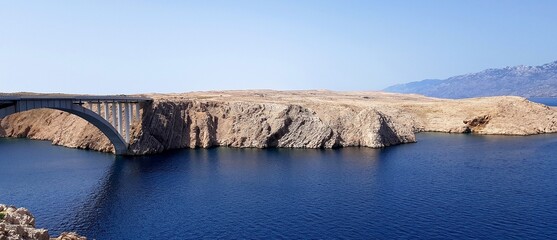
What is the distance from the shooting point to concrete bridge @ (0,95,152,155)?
2745 inches

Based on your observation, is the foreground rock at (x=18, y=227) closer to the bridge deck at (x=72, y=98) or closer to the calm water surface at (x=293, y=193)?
the calm water surface at (x=293, y=193)

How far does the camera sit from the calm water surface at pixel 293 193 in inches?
2090

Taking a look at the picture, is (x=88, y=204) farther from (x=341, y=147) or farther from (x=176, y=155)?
(x=341, y=147)

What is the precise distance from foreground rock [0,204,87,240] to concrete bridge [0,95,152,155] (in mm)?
36538

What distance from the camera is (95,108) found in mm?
128375

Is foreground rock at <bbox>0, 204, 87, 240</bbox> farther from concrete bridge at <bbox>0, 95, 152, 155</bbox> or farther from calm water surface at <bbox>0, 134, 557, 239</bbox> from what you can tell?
concrete bridge at <bbox>0, 95, 152, 155</bbox>

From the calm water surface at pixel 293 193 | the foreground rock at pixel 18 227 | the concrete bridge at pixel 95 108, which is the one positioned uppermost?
the concrete bridge at pixel 95 108

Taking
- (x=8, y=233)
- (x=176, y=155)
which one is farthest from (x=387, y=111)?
(x=8, y=233)

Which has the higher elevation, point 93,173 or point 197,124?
point 197,124

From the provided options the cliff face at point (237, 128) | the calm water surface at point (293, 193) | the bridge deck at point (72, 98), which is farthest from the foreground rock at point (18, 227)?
the cliff face at point (237, 128)

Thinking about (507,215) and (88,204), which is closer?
(507,215)

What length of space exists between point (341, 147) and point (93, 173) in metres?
62.7

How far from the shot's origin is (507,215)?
56188 millimetres

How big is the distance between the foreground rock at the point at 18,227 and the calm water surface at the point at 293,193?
52.4ft
